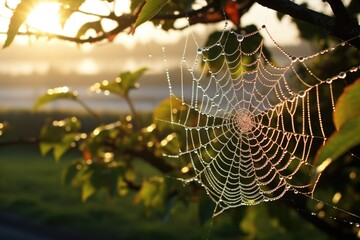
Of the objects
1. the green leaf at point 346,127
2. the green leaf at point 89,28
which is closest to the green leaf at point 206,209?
the green leaf at point 89,28

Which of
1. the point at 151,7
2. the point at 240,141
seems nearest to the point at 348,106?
the point at 151,7

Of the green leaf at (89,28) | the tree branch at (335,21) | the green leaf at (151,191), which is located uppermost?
the tree branch at (335,21)

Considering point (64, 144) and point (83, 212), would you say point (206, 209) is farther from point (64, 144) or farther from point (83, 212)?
point (83, 212)

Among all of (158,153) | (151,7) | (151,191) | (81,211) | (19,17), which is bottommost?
(81,211)

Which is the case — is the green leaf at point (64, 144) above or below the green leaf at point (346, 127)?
below

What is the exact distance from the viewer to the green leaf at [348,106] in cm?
77

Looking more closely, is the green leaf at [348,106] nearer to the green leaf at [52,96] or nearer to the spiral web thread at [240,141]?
the spiral web thread at [240,141]

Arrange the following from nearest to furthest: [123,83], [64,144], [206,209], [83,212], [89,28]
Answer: [89,28] < [206,209] < [64,144] < [123,83] < [83,212]

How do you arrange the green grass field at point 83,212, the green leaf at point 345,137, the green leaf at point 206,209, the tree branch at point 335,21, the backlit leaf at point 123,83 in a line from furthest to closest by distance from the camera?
the green grass field at point 83,212 < the backlit leaf at point 123,83 < the green leaf at point 206,209 < the tree branch at point 335,21 < the green leaf at point 345,137

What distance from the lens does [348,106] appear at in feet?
2.57

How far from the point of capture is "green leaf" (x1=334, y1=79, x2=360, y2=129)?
0.77 metres

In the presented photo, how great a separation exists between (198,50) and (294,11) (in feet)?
4.20

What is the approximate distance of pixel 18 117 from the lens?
2327 cm

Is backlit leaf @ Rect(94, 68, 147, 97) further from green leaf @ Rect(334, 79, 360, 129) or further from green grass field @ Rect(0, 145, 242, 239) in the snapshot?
green grass field @ Rect(0, 145, 242, 239)
